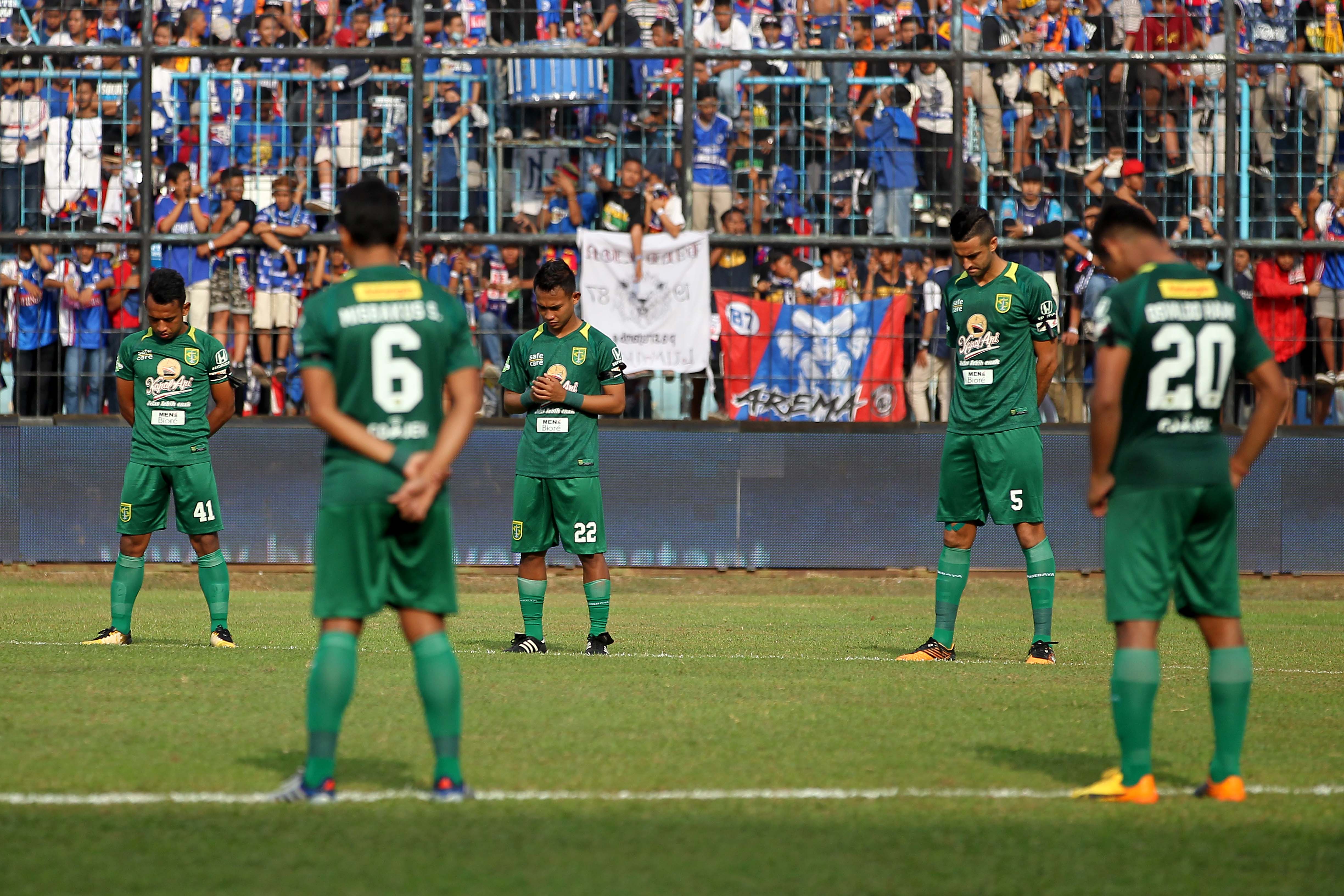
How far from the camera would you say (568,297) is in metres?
10.0

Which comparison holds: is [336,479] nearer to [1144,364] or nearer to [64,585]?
[1144,364]

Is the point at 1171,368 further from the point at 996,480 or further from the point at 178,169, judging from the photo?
the point at 178,169

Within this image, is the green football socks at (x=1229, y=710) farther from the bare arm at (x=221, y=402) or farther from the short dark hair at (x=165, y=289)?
the short dark hair at (x=165, y=289)

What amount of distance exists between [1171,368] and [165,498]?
695 cm

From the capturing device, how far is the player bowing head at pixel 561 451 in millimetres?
9977

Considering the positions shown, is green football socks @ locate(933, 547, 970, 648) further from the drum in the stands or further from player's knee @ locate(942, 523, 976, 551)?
the drum in the stands

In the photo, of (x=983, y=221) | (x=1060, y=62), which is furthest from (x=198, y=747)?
(x=1060, y=62)

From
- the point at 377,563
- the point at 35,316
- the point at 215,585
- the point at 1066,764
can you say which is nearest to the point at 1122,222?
the point at 1066,764

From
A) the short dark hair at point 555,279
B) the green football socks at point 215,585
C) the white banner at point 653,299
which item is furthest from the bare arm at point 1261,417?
the white banner at point 653,299

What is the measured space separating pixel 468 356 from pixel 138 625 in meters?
7.06

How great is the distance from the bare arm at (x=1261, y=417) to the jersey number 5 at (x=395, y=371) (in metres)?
2.88

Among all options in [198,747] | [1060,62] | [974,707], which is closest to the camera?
[198,747]

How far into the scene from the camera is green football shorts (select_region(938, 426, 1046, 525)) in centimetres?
988

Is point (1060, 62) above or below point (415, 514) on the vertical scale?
above
